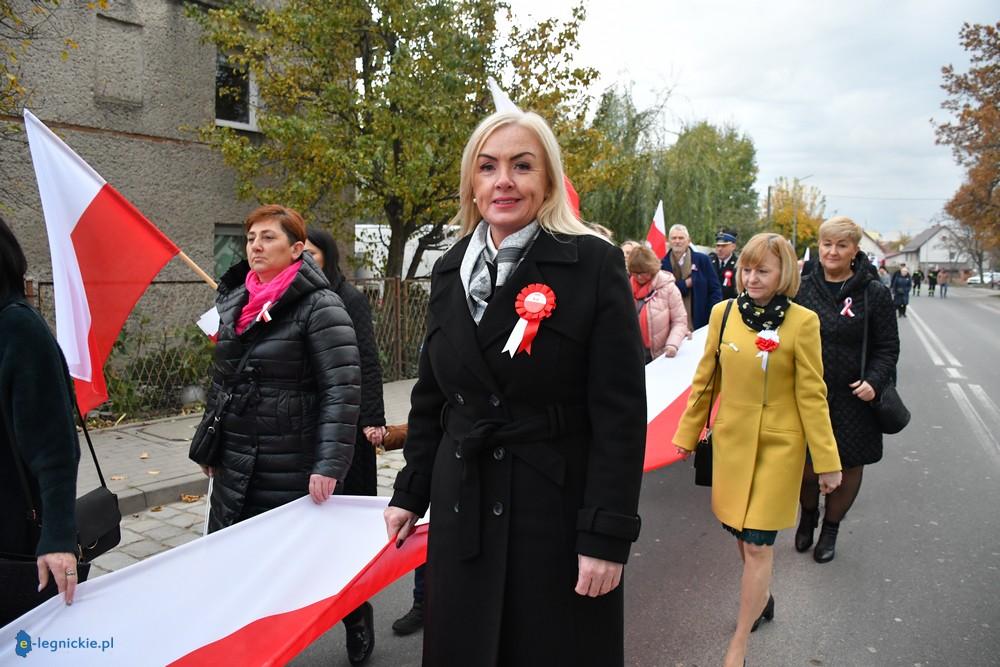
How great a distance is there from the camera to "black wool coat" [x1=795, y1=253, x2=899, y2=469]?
188 inches

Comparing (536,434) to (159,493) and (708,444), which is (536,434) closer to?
(708,444)

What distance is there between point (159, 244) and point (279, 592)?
232 cm

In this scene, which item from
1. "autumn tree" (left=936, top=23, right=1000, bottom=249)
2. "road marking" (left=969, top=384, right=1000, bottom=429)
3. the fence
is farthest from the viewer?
"autumn tree" (left=936, top=23, right=1000, bottom=249)

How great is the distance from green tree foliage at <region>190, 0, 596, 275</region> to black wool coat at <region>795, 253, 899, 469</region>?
7.87 m

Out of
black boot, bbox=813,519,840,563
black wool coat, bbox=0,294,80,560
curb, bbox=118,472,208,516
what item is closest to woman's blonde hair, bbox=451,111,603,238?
black wool coat, bbox=0,294,80,560

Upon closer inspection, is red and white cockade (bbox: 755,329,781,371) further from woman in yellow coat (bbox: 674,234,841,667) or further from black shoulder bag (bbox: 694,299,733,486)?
black shoulder bag (bbox: 694,299,733,486)

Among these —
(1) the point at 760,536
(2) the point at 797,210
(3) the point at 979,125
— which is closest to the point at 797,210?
(2) the point at 797,210

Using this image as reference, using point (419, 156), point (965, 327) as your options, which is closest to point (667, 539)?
point (419, 156)

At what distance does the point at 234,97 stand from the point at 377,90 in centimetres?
378

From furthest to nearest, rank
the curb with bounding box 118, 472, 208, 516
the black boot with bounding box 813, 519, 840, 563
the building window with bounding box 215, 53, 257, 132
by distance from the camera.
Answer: the building window with bounding box 215, 53, 257, 132, the curb with bounding box 118, 472, 208, 516, the black boot with bounding box 813, 519, 840, 563

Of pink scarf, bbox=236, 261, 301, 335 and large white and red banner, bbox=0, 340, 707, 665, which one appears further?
pink scarf, bbox=236, 261, 301, 335

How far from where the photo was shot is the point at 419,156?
38.5 feet

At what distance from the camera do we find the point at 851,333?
4.80 metres

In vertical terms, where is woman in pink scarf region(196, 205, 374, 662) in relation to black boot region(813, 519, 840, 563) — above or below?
above
